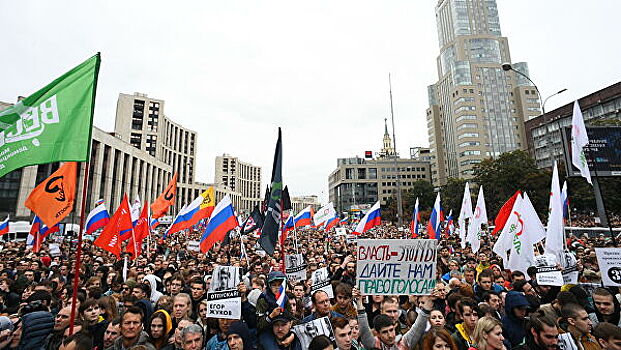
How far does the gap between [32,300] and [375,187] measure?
121481mm

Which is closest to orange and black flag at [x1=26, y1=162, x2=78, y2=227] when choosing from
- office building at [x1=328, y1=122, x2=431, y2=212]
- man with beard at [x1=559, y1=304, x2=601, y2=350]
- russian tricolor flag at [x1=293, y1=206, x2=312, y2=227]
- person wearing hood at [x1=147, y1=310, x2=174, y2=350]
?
person wearing hood at [x1=147, y1=310, x2=174, y2=350]

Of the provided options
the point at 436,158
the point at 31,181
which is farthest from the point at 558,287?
the point at 436,158

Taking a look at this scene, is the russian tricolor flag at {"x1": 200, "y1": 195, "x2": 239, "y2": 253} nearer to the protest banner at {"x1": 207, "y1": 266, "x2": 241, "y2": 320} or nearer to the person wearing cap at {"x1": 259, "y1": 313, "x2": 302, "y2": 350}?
the protest banner at {"x1": 207, "y1": 266, "x2": 241, "y2": 320}

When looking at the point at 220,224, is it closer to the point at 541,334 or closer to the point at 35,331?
the point at 35,331

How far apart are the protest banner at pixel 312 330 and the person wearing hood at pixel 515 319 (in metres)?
2.31

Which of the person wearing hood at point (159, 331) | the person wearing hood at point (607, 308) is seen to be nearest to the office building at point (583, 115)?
the person wearing hood at point (607, 308)

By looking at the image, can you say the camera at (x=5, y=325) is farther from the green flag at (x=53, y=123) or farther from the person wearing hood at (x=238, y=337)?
the person wearing hood at (x=238, y=337)

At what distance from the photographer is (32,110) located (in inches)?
149

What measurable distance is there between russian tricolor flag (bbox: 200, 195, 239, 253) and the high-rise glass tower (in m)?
87.5

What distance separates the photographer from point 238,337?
3.47m

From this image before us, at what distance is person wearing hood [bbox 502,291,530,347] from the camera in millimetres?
→ 4008

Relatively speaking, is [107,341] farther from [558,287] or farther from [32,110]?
[558,287]

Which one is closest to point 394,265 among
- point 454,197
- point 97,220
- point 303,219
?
point 97,220

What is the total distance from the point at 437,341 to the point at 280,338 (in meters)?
1.68
